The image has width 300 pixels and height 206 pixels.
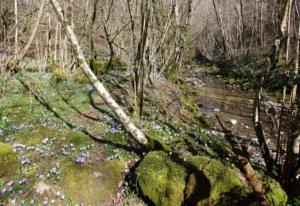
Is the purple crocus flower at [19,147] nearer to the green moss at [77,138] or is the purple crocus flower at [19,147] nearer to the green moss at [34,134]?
the green moss at [34,134]

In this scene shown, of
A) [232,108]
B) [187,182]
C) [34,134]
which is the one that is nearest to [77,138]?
[34,134]

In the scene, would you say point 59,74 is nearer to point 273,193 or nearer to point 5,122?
point 5,122

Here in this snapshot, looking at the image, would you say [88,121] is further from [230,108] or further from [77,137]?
[230,108]

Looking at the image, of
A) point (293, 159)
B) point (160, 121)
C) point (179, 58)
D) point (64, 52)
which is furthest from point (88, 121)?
point (179, 58)

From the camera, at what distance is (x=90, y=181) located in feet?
20.7

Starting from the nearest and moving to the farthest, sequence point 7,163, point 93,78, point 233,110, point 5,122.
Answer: point 7,163, point 93,78, point 5,122, point 233,110

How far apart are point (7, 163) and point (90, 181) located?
1.57 meters

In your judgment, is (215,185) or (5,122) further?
(5,122)

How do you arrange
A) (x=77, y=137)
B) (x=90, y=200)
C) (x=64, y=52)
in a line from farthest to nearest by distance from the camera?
(x=64, y=52) < (x=77, y=137) < (x=90, y=200)

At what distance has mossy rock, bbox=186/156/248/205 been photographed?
5.59m

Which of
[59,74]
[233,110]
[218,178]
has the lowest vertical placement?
[233,110]

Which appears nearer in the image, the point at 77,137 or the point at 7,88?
the point at 77,137

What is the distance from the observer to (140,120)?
9922 mm

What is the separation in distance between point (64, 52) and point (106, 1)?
4881 millimetres
